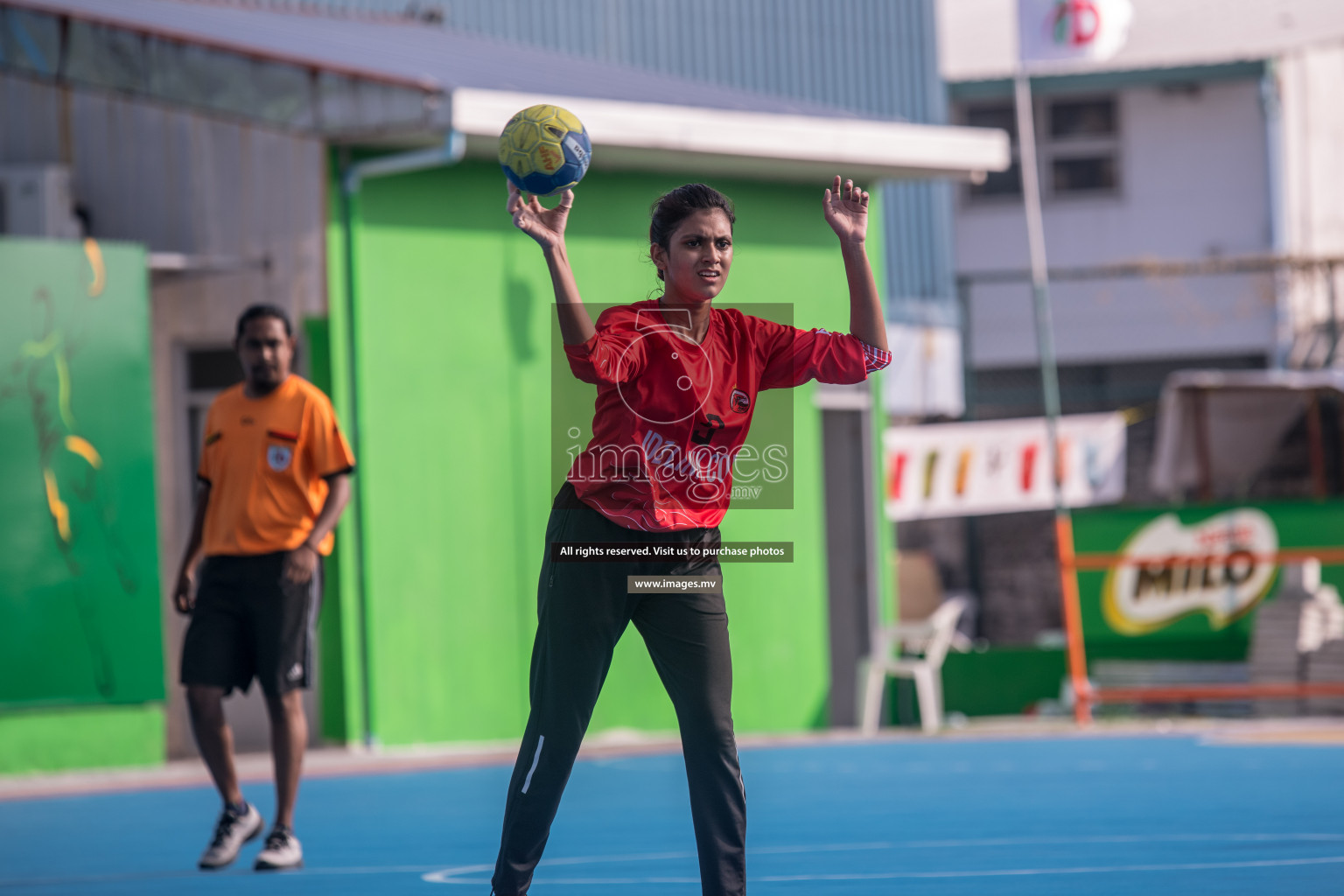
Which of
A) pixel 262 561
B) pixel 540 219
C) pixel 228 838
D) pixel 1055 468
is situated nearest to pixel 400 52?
pixel 1055 468

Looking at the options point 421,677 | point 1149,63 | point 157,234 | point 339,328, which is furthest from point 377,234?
point 1149,63

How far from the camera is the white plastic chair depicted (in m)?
14.0

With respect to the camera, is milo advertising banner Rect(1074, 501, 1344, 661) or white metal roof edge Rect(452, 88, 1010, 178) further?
milo advertising banner Rect(1074, 501, 1344, 661)

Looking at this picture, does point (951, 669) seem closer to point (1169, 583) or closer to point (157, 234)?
point (1169, 583)

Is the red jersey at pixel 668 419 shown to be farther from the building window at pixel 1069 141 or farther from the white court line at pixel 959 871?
the building window at pixel 1069 141

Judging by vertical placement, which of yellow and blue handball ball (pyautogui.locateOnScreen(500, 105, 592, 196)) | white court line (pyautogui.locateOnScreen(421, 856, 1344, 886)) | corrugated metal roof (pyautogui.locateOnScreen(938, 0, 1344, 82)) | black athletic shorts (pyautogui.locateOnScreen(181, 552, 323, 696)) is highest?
corrugated metal roof (pyautogui.locateOnScreen(938, 0, 1344, 82))

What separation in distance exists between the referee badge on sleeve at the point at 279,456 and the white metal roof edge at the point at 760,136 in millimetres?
4908

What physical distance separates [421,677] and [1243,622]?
628 cm

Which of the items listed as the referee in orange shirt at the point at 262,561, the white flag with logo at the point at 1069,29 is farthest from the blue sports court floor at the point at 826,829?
the white flag with logo at the point at 1069,29

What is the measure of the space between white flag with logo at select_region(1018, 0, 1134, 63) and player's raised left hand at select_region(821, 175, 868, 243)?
30.9ft

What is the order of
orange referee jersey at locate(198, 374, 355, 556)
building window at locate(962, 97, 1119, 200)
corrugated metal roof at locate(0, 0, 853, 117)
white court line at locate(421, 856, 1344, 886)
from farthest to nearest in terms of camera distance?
building window at locate(962, 97, 1119, 200) → corrugated metal roof at locate(0, 0, 853, 117) → orange referee jersey at locate(198, 374, 355, 556) → white court line at locate(421, 856, 1344, 886)

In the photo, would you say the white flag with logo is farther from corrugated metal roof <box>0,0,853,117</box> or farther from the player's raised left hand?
the player's raised left hand

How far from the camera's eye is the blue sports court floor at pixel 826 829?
6410 mm

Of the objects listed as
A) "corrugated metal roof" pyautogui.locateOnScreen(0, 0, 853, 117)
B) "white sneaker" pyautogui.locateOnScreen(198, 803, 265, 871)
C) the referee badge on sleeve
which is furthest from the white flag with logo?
"white sneaker" pyautogui.locateOnScreen(198, 803, 265, 871)
